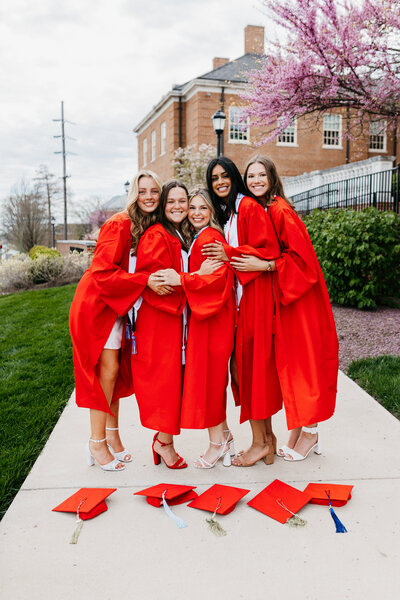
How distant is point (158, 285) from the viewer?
320cm

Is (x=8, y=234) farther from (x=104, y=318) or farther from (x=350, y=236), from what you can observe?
(x=104, y=318)

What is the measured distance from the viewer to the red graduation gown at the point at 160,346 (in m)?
3.29

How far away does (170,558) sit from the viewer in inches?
96.5

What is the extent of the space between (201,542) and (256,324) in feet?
4.52

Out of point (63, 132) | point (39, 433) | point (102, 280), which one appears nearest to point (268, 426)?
point (102, 280)

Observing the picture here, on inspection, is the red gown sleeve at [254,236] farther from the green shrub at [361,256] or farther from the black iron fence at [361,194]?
the black iron fence at [361,194]

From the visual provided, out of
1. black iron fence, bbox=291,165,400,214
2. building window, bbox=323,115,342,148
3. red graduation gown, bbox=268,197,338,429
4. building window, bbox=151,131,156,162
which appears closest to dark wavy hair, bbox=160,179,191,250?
red graduation gown, bbox=268,197,338,429

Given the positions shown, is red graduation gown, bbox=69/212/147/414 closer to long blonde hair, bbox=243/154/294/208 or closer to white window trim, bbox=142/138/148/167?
long blonde hair, bbox=243/154/294/208

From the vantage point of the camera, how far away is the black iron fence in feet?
39.8

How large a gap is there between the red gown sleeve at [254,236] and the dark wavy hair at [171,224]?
0.33 metres

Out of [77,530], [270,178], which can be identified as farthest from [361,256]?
[77,530]

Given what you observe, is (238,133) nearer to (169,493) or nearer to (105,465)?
(105,465)

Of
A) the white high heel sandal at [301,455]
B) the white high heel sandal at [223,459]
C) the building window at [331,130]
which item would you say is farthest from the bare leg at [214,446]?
the building window at [331,130]

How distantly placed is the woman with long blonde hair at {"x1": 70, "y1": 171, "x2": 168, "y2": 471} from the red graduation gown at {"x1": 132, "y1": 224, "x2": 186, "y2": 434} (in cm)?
11
